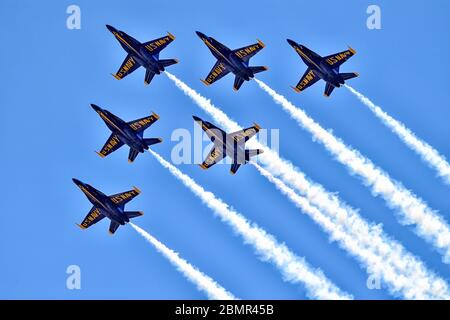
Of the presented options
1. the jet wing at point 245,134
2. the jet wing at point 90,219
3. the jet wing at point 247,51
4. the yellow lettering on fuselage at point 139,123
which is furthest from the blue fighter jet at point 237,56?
the jet wing at point 90,219

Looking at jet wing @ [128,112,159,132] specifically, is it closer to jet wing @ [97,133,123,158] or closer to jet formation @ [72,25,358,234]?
jet formation @ [72,25,358,234]

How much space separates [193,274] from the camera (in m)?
89.6

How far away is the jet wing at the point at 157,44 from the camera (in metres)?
99.0

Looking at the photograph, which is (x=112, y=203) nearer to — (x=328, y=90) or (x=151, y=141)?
(x=151, y=141)

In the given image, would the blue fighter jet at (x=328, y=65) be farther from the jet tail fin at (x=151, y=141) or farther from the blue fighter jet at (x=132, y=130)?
the jet tail fin at (x=151, y=141)

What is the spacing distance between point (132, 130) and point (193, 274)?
16118 mm

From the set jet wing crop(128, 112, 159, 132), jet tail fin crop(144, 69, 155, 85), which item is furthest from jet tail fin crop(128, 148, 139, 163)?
jet tail fin crop(144, 69, 155, 85)

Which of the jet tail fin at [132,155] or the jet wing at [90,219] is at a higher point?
the jet tail fin at [132,155]

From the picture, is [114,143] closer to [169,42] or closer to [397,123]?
[169,42]

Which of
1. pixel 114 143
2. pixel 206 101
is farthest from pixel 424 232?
pixel 114 143

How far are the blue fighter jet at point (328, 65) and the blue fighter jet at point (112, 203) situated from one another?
67.9 feet

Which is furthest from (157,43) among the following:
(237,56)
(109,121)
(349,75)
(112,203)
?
(349,75)

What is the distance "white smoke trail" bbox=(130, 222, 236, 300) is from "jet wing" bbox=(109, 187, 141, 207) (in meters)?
3.05
